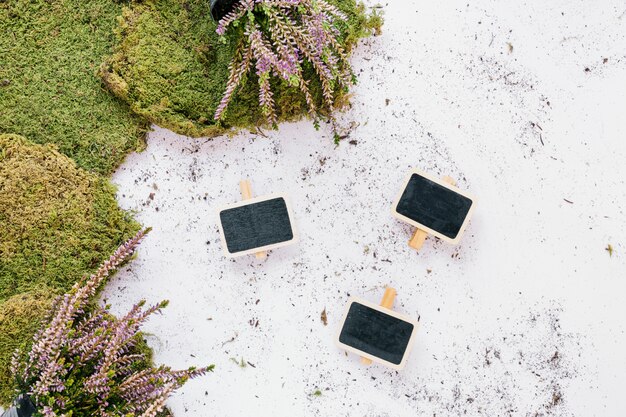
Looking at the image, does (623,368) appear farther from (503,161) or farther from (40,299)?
(40,299)

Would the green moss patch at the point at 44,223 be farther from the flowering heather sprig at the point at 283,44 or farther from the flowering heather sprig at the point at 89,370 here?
the flowering heather sprig at the point at 283,44

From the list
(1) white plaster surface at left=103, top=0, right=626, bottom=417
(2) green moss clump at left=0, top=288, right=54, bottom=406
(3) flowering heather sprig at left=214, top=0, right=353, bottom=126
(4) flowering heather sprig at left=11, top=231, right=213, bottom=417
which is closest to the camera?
(4) flowering heather sprig at left=11, top=231, right=213, bottom=417

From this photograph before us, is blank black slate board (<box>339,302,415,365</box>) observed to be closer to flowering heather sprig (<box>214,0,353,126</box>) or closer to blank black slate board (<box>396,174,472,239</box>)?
blank black slate board (<box>396,174,472,239</box>)

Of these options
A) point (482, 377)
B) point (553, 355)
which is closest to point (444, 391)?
point (482, 377)

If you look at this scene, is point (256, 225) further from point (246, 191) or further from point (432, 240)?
point (432, 240)

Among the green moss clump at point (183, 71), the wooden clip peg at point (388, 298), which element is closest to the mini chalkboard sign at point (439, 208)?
the wooden clip peg at point (388, 298)

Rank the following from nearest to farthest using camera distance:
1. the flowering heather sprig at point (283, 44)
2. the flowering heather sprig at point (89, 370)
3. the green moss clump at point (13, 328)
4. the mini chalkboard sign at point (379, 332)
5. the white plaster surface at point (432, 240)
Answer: the flowering heather sprig at point (89, 370) < the flowering heather sprig at point (283, 44) < the green moss clump at point (13, 328) < the mini chalkboard sign at point (379, 332) < the white plaster surface at point (432, 240)

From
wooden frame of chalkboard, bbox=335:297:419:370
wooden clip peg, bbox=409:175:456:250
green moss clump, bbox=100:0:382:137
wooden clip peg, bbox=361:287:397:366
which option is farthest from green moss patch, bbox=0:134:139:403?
wooden clip peg, bbox=409:175:456:250

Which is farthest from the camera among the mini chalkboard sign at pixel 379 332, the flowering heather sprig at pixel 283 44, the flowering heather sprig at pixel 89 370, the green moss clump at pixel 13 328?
the mini chalkboard sign at pixel 379 332
